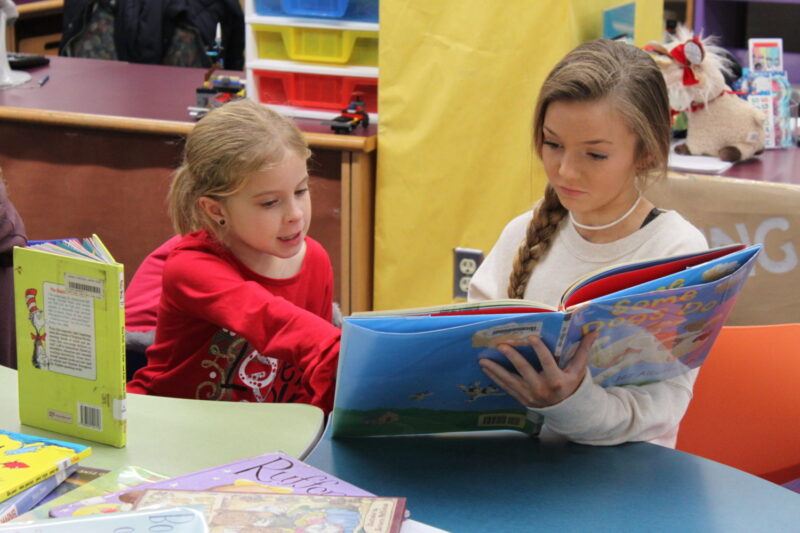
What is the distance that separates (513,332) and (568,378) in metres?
0.12

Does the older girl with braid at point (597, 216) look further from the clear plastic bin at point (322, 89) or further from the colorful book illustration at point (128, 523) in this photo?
the clear plastic bin at point (322, 89)

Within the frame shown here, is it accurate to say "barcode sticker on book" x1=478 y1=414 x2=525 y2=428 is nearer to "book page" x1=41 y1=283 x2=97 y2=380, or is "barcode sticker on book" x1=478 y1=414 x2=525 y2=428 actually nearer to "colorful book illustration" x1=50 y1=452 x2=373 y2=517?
"colorful book illustration" x1=50 y1=452 x2=373 y2=517

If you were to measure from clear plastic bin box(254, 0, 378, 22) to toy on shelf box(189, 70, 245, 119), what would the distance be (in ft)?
0.85

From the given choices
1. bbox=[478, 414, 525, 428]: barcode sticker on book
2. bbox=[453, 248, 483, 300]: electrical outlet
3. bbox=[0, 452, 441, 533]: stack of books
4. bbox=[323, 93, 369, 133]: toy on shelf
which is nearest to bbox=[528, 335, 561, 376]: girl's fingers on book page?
bbox=[478, 414, 525, 428]: barcode sticker on book

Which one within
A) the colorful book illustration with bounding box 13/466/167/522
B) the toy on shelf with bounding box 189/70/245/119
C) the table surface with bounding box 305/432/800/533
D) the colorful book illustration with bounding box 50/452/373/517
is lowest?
the table surface with bounding box 305/432/800/533

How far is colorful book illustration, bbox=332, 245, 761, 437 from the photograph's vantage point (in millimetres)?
1045

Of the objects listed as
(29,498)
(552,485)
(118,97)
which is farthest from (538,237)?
(118,97)

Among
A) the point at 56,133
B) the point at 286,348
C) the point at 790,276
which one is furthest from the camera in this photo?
the point at 56,133

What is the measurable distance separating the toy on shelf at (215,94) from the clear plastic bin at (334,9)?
0.26m

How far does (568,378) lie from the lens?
1144 millimetres

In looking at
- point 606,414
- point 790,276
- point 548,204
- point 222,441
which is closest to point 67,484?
point 222,441

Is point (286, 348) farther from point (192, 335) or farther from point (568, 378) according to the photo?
point (568, 378)

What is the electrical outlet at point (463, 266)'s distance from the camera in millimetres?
2561

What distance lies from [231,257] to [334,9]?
128cm
